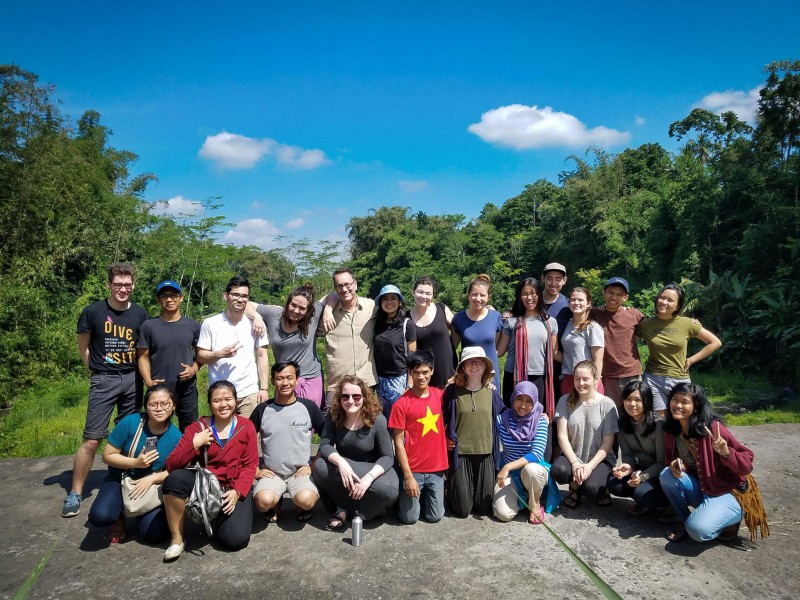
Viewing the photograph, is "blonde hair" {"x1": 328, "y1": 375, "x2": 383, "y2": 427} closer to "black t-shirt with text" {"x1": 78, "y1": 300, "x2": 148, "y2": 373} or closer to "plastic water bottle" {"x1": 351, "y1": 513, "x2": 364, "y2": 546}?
"plastic water bottle" {"x1": 351, "y1": 513, "x2": 364, "y2": 546}

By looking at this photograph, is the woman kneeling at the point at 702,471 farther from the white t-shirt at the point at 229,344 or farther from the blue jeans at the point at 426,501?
the white t-shirt at the point at 229,344

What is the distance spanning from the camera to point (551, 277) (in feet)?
17.1

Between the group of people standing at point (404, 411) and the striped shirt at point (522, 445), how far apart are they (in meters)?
0.01

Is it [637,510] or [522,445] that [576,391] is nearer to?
[522,445]

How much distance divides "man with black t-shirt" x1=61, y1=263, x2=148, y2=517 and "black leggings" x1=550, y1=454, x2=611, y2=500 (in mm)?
3745

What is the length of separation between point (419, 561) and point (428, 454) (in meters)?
0.85

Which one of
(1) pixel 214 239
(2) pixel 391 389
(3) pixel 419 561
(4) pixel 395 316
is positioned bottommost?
(3) pixel 419 561

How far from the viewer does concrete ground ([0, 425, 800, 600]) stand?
3367mm

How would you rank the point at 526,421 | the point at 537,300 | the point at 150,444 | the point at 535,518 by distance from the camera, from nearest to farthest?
the point at 150,444, the point at 535,518, the point at 526,421, the point at 537,300

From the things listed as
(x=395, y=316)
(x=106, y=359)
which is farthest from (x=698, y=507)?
(x=106, y=359)

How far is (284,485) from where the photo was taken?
171 inches

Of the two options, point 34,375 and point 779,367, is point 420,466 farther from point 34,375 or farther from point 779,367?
point 779,367

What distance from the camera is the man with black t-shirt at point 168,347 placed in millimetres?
4660

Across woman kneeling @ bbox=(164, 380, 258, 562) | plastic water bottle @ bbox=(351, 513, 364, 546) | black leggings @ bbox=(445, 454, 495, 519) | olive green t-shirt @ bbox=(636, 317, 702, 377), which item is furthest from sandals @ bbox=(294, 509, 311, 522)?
olive green t-shirt @ bbox=(636, 317, 702, 377)
